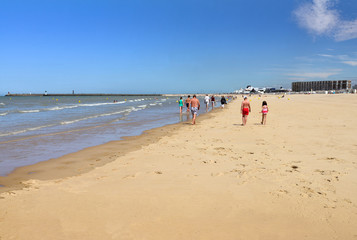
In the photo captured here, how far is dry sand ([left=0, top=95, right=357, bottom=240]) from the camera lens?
3.34 m

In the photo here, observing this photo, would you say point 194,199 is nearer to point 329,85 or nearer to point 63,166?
point 63,166

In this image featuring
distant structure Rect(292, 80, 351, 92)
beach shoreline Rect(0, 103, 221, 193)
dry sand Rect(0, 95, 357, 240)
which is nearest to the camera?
dry sand Rect(0, 95, 357, 240)

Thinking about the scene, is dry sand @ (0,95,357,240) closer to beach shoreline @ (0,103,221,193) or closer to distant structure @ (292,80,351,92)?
beach shoreline @ (0,103,221,193)

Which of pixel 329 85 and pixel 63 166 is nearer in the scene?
pixel 63 166

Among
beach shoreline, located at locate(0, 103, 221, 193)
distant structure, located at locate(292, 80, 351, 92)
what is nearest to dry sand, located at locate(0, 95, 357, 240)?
beach shoreline, located at locate(0, 103, 221, 193)

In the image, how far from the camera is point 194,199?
4336 mm

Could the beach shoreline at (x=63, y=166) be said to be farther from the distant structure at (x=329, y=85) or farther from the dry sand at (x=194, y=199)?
the distant structure at (x=329, y=85)

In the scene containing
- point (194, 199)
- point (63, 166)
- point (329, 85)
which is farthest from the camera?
point (329, 85)

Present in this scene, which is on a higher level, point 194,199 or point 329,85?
point 329,85

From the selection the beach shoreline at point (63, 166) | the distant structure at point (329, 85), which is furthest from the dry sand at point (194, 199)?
the distant structure at point (329, 85)

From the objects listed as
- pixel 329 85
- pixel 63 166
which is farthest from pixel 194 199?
pixel 329 85

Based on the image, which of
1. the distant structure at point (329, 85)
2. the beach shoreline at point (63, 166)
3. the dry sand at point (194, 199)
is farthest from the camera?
the distant structure at point (329, 85)

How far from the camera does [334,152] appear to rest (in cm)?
741

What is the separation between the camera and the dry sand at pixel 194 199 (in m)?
3.34
